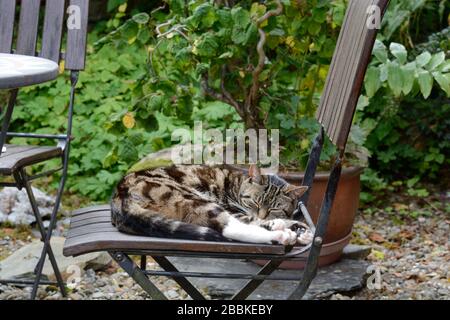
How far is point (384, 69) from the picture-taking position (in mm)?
3400

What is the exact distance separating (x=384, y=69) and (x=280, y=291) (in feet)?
3.76

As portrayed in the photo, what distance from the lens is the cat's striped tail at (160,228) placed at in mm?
2166

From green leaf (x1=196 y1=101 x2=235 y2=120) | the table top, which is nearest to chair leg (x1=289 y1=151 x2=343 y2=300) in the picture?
the table top

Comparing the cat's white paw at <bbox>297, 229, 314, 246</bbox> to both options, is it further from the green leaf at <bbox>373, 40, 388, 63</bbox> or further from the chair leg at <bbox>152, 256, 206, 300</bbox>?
the green leaf at <bbox>373, 40, 388, 63</bbox>

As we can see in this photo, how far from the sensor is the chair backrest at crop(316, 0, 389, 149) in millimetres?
1962

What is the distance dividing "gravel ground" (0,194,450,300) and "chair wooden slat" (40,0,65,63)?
115 centimetres

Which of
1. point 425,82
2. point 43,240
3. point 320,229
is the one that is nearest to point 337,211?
point 425,82

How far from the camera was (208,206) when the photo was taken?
2359 mm

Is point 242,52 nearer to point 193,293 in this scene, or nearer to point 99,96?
point 193,293

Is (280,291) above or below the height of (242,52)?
→ below

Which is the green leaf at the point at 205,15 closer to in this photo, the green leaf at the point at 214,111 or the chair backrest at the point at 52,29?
the chair backrest at the point at 52,29

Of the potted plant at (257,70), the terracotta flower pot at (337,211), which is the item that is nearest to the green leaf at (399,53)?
the potted plant at (257,70)

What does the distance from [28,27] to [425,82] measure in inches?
73.8
